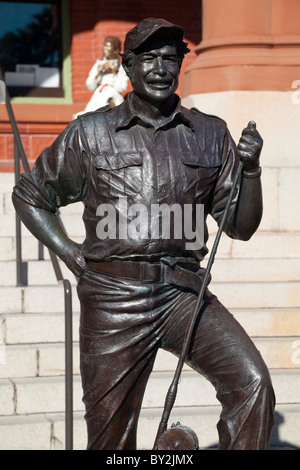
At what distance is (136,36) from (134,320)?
1.27 m

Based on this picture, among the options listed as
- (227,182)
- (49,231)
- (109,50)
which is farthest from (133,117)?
(109,50)

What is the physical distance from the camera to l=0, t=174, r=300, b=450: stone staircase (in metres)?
6.87

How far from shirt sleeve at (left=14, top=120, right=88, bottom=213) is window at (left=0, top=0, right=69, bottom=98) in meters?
8.69

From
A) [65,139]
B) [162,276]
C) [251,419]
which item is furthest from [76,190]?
[251,419]

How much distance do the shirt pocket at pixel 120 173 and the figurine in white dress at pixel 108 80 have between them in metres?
6.88

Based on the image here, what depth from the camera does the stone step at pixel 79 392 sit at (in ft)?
23.0

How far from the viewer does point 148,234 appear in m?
4.70

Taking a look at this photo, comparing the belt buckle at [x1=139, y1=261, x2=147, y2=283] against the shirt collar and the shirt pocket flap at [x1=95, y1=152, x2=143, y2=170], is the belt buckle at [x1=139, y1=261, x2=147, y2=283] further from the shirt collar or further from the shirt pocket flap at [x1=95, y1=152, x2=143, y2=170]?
the shirt collar

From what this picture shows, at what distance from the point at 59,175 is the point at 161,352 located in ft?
9.19

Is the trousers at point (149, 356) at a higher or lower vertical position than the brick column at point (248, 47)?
lower

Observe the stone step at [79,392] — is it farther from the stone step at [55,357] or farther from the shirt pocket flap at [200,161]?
the shirt pocket flap at [200,161]

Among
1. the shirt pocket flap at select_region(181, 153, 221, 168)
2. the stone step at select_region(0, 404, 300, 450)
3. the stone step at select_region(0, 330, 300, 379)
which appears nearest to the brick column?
the stone step at select_region(0, 330, 300, 379)

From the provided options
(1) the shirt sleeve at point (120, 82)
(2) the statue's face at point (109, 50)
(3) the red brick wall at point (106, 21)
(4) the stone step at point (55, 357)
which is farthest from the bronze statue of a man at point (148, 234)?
(3) the red brick wall at point (106, 21)

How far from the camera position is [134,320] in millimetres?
4727
